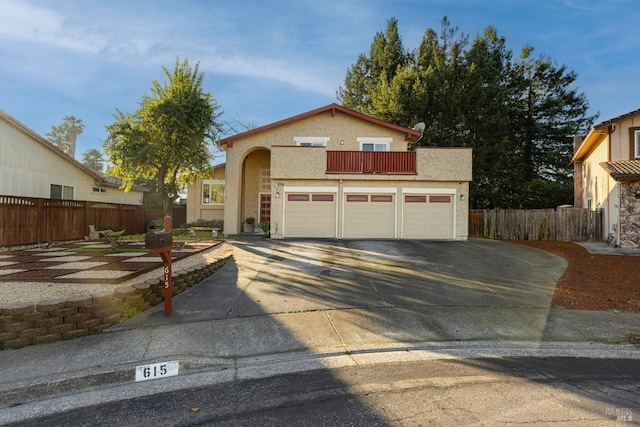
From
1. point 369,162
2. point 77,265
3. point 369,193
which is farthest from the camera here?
point 369,162

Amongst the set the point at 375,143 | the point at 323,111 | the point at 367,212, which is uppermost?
the point at 323,111

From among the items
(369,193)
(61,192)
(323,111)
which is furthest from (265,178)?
(61,192)

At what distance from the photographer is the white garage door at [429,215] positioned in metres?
16.6

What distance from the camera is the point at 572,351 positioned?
4859 millimetres

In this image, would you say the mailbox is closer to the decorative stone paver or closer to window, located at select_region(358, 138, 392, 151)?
the decorative stone paver

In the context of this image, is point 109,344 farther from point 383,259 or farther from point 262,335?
point 383,259

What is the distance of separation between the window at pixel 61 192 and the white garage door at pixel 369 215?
1533 centimetres

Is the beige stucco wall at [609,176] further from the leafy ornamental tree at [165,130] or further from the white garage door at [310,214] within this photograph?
the leafy ornamental tree at [165,130]

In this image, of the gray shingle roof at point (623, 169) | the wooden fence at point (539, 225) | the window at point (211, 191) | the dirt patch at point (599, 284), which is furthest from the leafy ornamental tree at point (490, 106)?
the dirt patch at point (599, 284)

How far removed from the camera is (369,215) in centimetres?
1664

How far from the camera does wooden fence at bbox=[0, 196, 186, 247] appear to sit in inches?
474

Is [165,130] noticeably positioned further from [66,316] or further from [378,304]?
[378,304]

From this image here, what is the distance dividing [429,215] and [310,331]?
12.7 meters

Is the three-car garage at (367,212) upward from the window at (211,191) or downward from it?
downward
